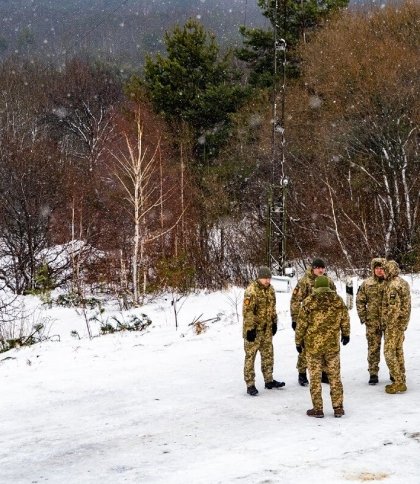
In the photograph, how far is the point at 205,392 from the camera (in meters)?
9.32

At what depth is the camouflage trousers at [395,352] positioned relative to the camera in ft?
28.1

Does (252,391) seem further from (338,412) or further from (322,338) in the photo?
(322,338)

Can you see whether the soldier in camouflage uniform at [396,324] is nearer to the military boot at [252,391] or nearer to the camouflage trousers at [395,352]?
the camouflage trousers at [395,352]

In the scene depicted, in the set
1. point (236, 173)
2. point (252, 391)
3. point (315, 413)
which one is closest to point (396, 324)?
point (315, 413)

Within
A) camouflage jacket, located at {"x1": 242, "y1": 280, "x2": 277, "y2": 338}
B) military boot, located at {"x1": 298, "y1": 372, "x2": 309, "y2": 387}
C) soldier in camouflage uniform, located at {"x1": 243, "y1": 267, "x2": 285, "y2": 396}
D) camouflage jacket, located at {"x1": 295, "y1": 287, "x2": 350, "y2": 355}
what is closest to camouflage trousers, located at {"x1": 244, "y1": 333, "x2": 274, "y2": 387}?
soldier in camouflage uniform, located at {"x1": 243, "y1": 267, "x2": 285, "y2": 396}

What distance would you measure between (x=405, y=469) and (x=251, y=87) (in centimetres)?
3205

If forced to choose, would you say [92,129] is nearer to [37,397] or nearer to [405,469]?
[37,397]

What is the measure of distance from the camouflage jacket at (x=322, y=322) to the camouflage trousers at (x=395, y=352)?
1091mm

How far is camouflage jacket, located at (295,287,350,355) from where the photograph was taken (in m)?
7.68

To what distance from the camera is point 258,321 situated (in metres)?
8.86

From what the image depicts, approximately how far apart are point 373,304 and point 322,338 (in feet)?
4.98

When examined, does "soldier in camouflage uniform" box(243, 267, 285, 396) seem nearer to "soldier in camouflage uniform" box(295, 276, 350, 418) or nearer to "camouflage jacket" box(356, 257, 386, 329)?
"soldier in camouflage uniform" box(295, 276, 350, 418)

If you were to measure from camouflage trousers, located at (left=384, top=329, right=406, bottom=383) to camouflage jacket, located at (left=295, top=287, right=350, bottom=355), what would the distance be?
109 centimetres

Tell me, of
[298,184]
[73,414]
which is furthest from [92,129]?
[73,414]
